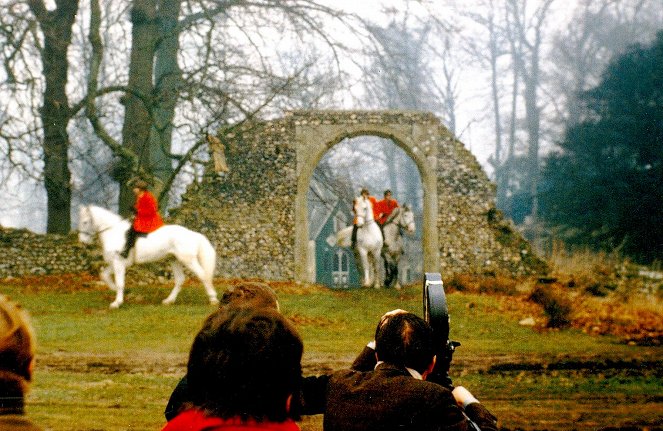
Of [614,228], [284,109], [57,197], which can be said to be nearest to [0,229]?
[57,197]

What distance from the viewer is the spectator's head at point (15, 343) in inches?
48.2

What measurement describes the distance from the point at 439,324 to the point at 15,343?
3.48 feet

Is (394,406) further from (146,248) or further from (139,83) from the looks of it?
(139,83)

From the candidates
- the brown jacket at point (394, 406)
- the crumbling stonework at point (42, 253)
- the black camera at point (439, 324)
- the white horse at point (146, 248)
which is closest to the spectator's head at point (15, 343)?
the brown jacket at point (394, 406)

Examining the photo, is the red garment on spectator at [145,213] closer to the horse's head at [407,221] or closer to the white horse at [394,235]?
the white horse at [394,235]

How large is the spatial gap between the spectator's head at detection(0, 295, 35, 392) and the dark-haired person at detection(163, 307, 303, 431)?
302mm

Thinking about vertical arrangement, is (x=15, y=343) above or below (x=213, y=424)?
above

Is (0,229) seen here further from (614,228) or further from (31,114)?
(614,228)

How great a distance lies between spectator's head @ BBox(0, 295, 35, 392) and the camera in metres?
1.22

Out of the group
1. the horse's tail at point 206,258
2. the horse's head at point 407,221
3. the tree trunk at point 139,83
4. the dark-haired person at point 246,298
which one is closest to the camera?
the dark-haired person at point 246,298

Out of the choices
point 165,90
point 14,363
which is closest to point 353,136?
point 165,90

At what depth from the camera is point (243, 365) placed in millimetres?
1387

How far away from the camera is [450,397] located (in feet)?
6.09

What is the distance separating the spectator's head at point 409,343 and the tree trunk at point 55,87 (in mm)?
8515
